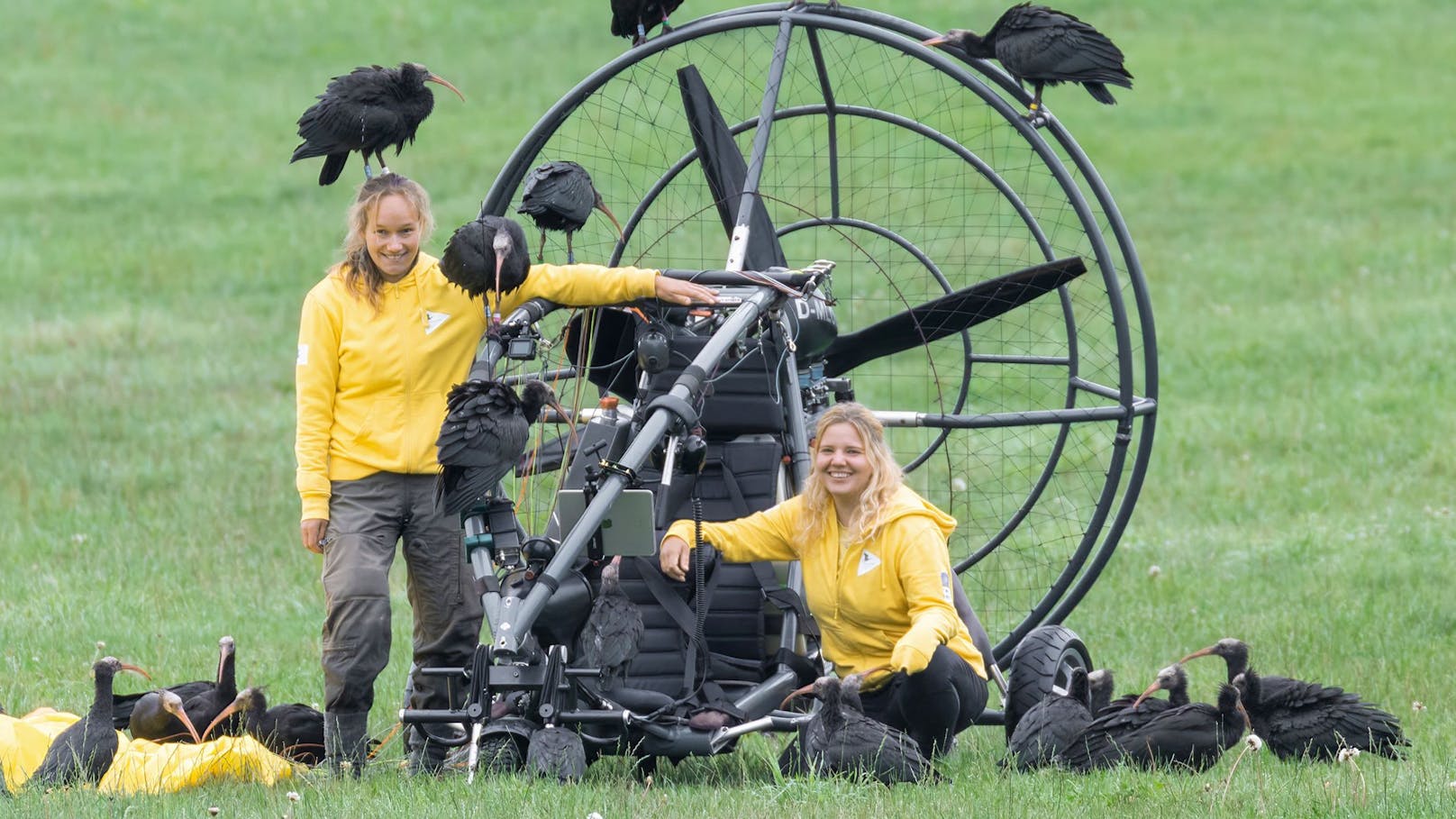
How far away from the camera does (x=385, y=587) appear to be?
5.71 m

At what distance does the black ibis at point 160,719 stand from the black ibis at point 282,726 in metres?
0.08

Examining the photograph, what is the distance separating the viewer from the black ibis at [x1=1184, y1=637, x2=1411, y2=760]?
5852mm

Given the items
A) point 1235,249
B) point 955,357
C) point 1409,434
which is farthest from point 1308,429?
point 1235,249

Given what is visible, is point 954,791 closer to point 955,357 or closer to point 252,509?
point 252,509

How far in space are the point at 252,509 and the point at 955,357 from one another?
5809mm

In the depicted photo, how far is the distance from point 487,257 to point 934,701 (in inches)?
73.1

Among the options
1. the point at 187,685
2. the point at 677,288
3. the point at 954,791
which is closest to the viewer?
the point at 954,791

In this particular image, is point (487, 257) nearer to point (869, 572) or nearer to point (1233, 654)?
point (869, 572)

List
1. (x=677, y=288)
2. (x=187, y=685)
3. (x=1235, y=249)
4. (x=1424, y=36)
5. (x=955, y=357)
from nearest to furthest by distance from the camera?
(x=677, y=288)
(x=187, y=685)
(x=955, y=357)
(x=1235, y=249)
(x=1424, y=36)

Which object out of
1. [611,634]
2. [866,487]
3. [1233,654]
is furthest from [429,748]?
[1233,654]

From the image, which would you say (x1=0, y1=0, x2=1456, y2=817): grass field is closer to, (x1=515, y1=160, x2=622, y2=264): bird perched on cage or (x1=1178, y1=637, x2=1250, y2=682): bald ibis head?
(x1=1178, y1=637, x2=1250, y2=682): bald ibis head

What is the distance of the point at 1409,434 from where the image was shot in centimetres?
1129

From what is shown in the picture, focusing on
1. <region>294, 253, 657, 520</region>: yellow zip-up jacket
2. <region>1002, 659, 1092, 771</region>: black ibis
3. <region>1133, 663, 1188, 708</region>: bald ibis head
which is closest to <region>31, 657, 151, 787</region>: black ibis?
<region>294, 253, 657, 520</region>: yellow zip-up jacket

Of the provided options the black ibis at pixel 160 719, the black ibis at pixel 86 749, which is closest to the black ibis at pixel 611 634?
the black ibis at pixel 160 719
